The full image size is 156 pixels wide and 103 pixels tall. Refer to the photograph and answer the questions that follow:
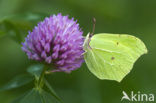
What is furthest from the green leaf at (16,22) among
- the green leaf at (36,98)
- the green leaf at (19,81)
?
the green leaf at (36,98)

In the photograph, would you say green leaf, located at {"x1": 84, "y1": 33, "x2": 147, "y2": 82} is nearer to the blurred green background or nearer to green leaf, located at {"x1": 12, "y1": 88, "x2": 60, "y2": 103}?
green leaf, located at {"x1": 12, "y1": 88, "x2": 60, "y2": 103}

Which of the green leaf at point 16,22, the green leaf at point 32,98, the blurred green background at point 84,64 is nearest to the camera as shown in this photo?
the green leaf at point 32,98

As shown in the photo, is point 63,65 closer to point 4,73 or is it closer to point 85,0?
point 4,73

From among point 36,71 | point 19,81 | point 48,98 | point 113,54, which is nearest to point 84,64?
point 113,54

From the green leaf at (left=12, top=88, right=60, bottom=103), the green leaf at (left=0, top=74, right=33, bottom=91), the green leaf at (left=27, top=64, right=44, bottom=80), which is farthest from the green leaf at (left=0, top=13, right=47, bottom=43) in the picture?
the green leaf at (left=12, top=88, right=60, bottom=103)

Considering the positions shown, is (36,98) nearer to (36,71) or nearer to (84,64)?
(36,71)

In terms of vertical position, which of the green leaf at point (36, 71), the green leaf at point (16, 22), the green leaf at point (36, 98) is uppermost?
the green leaf at point (16, 22)

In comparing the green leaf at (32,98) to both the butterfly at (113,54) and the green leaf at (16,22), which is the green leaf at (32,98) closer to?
the butterfly at (113,54)
